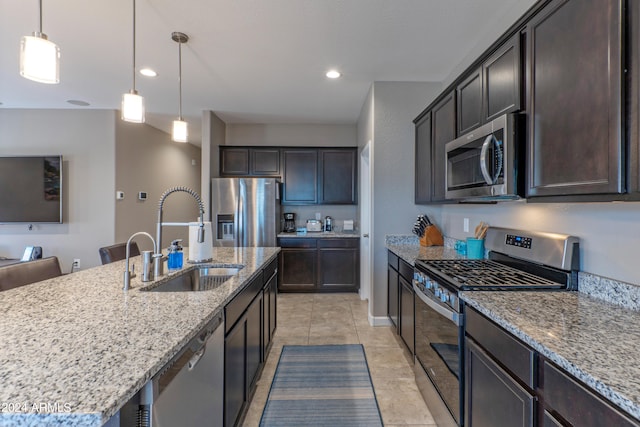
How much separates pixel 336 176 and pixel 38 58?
384cm

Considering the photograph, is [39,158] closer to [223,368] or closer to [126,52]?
[126,52]

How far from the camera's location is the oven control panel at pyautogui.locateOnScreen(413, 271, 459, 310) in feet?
5.10

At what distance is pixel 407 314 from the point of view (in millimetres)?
2498

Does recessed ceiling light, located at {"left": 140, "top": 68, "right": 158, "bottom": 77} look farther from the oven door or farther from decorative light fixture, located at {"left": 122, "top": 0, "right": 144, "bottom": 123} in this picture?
the oven door

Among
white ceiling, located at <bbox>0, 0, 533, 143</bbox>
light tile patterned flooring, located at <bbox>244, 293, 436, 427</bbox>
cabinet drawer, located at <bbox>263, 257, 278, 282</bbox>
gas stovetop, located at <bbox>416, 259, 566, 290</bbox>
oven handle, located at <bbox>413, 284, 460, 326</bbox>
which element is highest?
white ceiling, located at <bbox>0, 0, 533, 143</bbox>

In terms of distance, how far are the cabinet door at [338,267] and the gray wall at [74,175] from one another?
3.06 metres

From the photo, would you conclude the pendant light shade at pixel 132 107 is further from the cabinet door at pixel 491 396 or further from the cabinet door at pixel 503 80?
the cabinet door at pixel 491 396

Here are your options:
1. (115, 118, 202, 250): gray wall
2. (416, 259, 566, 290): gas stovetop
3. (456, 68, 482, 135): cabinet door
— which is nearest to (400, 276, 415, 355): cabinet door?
(416, 259, 566, 290): gas stovetop

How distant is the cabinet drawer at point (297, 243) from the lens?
4.52 metres

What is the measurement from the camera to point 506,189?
5.02 ft

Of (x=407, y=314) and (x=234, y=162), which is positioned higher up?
(x=234, y=162)

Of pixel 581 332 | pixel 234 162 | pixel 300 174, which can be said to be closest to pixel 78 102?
pixel 234 162

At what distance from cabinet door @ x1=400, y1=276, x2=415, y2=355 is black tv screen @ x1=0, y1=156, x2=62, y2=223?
466cm

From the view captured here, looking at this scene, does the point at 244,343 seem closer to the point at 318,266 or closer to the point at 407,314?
the point at 407,314
